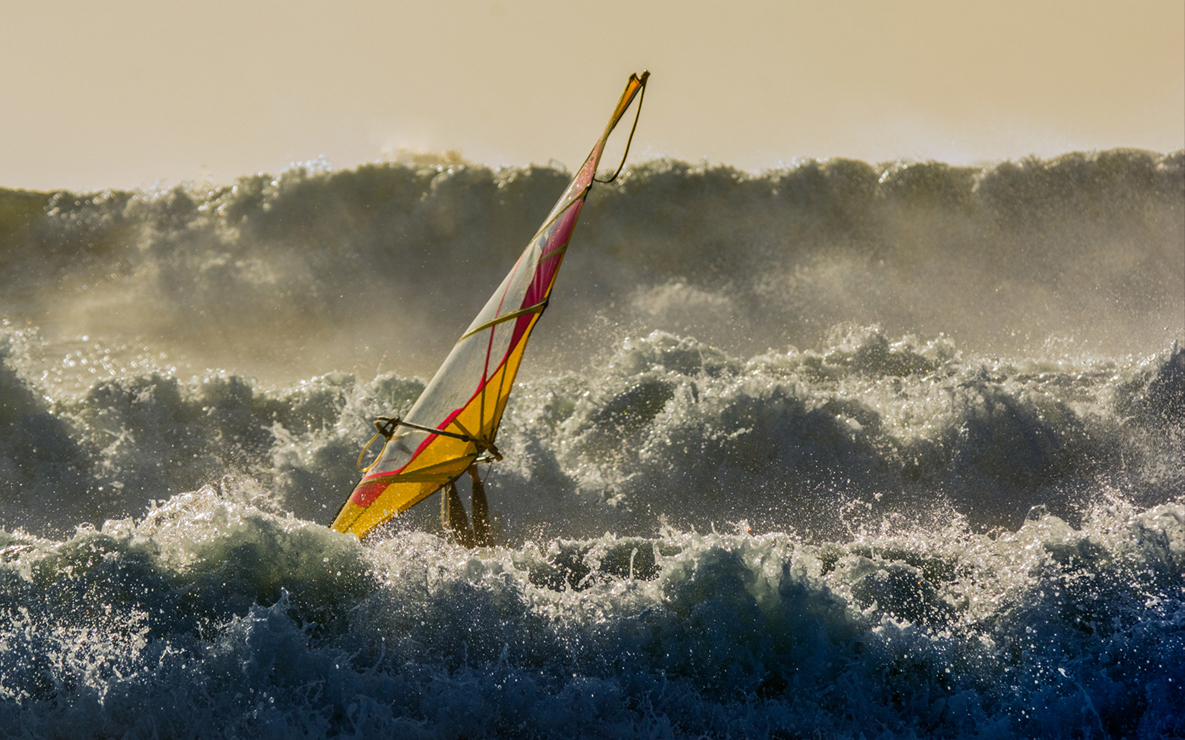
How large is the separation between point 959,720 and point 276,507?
3.17 m

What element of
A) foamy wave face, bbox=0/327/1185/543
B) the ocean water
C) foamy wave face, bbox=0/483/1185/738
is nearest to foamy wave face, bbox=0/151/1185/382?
the ocean water

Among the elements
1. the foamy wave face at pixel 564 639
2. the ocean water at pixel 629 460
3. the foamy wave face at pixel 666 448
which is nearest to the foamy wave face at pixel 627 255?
the ocean water at pixel 629 460

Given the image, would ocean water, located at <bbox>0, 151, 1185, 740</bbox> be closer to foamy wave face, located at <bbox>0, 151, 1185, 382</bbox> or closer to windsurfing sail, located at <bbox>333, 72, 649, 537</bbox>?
foamy wave face, located at <bbox>0, 151, 1185, 382</bbox>

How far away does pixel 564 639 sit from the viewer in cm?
224

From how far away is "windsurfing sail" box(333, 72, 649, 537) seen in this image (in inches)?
80.1

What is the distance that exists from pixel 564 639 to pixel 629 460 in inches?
79.4

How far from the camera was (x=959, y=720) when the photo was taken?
85.1 inches

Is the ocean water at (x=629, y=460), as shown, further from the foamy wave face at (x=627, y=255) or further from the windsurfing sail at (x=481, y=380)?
the windsurfing sail at (x=481, y=380)

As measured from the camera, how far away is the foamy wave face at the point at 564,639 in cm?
207

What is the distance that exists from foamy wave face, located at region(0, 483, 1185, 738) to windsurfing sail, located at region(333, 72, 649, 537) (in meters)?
0.31

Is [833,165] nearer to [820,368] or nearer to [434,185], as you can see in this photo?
[820,368]

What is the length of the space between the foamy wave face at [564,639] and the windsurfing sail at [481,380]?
1.01ft

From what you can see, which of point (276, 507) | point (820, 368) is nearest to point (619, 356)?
point (820, 368)

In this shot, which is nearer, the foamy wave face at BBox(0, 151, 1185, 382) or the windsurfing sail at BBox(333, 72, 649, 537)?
the windsurfing sail at BBox(333, 72, 649, 537)
